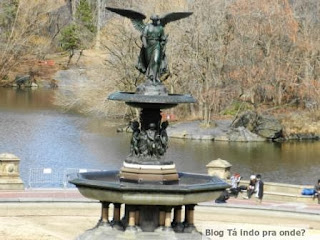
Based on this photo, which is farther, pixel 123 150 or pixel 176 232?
pixel 123 150

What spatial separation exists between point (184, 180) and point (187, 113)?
40064mm

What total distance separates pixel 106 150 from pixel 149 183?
97.2 ft

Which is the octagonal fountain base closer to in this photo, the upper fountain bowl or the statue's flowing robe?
the upper fountain bowl

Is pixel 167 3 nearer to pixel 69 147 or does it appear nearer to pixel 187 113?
pixel 187 113

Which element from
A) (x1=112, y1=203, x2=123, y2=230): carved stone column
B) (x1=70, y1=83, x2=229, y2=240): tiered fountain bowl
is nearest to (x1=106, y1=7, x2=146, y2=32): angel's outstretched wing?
(x1=70, y1=83, x2=229, y2=240): tiered fountain bowl

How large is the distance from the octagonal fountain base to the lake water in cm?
1648

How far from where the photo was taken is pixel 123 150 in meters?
52.3

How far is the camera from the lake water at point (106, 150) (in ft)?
152

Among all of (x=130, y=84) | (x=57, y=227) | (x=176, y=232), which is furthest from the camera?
(x=130, y=84)

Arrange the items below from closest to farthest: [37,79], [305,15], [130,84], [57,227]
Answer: [57,227] → [130,84] → [305,15] → [37,79]

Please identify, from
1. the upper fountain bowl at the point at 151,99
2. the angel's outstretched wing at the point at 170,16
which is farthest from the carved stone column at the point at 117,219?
the angel's outstretched wing at the point at 170,16

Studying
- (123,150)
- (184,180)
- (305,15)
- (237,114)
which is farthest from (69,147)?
(184,180)

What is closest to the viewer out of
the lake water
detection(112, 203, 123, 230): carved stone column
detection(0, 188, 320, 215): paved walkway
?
detection(112, 203, 123, 230): carved stone column

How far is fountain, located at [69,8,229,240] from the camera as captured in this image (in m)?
22.1
